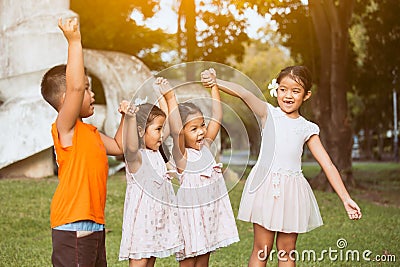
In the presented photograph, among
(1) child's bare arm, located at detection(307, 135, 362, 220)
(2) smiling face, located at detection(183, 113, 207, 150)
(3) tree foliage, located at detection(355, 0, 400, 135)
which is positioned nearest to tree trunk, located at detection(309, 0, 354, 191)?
(3) tree foliage, located at detection(355, 0, 400, 135)

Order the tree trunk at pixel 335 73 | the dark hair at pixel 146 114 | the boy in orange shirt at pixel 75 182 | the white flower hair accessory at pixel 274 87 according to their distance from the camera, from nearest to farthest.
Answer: the boy in orange shirt at pixel 75 182
the dark hair at pixel 146 114
the white flower hair accessory at pixel 274 87
the tree trunk at pixel 335 73

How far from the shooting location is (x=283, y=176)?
3.71m

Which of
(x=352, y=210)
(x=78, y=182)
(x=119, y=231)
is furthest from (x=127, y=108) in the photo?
(x=119, y=231)

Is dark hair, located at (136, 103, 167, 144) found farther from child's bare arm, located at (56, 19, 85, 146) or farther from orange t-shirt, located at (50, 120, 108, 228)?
child's bare arm, located at (56, 19, 85, 146)

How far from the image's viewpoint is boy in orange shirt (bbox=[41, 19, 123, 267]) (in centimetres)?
314

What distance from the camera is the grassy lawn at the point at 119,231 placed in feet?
18.8

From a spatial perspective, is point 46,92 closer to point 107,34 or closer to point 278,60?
point 107,34

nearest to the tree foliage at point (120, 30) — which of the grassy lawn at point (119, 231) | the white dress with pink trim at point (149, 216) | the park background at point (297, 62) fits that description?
the park background at point (297, 62)

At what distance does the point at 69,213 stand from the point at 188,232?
0.72 metres

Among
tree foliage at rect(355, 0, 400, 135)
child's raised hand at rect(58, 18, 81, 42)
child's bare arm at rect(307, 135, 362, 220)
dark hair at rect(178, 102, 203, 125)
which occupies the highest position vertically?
tree foliage at rect(355, 0, 400, 135)

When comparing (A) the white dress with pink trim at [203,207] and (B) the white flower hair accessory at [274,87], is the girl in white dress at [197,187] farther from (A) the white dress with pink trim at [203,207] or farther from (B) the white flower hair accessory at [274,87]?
(B) the white flower hair accessory at [274,87]

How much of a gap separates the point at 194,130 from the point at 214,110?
0.56ft

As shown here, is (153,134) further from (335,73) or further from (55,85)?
(335,73)

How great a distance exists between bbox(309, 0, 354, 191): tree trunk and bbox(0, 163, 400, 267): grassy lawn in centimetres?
147
